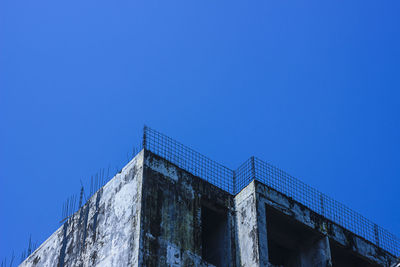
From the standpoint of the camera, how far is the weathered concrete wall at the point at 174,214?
25578 mm

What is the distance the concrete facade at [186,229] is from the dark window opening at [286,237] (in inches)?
1.7

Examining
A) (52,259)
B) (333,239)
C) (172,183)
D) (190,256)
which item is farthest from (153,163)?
(333,239)

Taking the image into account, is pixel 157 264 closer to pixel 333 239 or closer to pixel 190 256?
pixel 190 256

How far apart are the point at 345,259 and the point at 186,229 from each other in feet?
30.4

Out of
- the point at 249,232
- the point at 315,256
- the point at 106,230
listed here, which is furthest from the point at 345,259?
the point at 106,230

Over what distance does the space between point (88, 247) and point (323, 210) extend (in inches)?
415

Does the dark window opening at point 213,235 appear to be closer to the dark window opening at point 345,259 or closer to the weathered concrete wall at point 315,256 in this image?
the weathered concrete wall at point 315,256

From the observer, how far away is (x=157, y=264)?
2503cm

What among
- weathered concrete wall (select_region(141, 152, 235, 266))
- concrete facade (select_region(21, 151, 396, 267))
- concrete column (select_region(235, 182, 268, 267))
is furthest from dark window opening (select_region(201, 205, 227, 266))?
concrete column (select_region(235, 182, 268, 267))

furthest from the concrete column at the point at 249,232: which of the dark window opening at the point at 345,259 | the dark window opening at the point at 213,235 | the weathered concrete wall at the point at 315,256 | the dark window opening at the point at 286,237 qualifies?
the dark window opening at the point at 345,259

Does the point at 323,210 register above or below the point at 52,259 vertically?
above

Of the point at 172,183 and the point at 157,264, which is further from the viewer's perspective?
the point at 172,183

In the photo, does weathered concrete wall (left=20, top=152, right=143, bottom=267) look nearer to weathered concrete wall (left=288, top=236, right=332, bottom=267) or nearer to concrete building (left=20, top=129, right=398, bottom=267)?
concrete building (left=20, top=129, right=398, bottom=267)

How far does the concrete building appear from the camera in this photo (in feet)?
85.4
